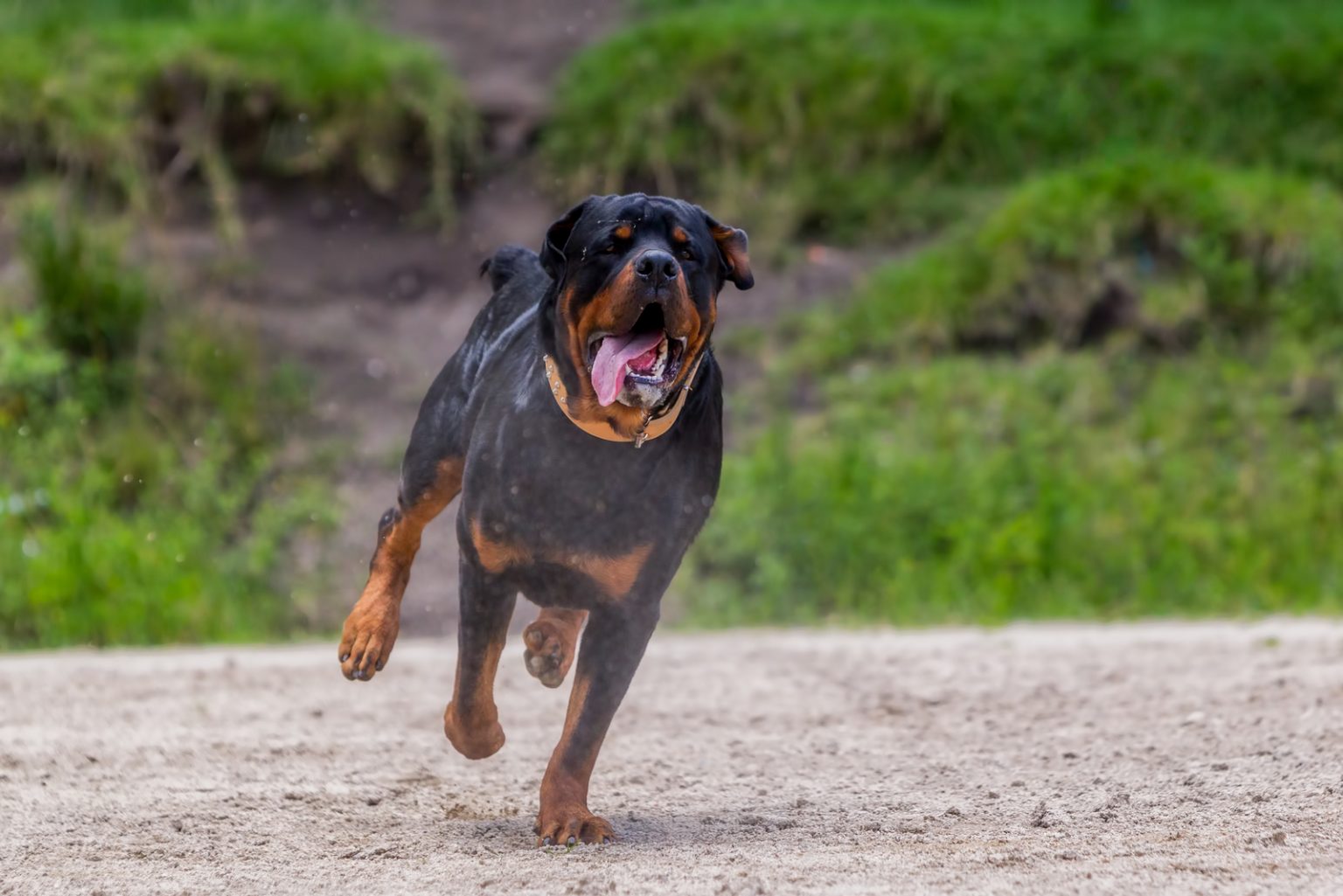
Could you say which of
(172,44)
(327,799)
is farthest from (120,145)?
(327,799)

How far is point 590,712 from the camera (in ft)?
13.8

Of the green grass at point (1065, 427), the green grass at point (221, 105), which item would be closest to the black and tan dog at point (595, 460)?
the green grass at point (1065, 427)

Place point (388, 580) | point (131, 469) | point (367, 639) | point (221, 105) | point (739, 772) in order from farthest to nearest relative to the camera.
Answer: point (221, 105) → point (131, 469) → point (739, 772) → point (388, 580) → point (367, 639)

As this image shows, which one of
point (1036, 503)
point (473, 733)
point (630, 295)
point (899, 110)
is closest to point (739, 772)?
point (473, 733)

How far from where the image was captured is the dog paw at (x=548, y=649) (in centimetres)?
483

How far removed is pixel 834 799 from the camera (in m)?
4.89

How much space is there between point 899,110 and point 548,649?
9.74m

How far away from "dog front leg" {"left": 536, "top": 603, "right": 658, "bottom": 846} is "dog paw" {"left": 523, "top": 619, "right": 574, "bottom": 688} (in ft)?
1.86

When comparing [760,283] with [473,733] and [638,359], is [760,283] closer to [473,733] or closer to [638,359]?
[473,733]

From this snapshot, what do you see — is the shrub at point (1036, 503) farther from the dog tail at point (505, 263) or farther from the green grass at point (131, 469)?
the dog tail at point (505, 263)

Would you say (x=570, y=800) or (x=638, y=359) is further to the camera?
(x=570, y=800)

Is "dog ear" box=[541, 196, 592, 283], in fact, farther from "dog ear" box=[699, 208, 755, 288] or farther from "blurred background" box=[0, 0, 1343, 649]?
"blurred background" box=[0, 0, 1343, 649]

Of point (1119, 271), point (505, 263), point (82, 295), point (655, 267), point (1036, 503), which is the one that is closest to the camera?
point (655, 267)

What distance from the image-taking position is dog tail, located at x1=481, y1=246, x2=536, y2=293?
5168 millimetres
